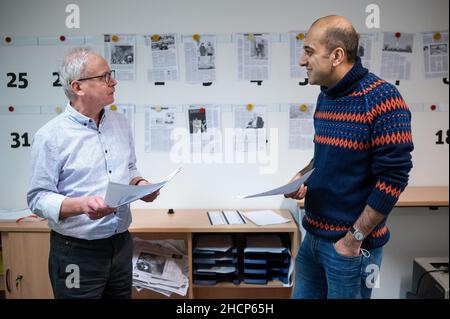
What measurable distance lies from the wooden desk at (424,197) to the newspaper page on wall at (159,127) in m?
0.62

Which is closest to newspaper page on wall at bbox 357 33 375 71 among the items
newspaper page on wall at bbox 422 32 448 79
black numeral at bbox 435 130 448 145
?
newspaper page on wall at bbox 422 32 448 79

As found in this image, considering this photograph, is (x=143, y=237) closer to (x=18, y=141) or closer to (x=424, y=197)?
(x=18, y=141)

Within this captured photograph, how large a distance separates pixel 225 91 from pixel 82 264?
809mm

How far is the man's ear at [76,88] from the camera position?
0.82 metres

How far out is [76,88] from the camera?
2.70 feet

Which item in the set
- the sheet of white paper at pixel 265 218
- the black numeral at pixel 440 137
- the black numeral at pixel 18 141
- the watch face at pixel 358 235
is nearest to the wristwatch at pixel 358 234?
the watch face at pixel 358 235

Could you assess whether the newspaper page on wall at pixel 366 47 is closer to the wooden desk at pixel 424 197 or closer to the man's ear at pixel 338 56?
the man's ear at pixel 338 56

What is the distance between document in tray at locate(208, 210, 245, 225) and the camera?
1.35 metres

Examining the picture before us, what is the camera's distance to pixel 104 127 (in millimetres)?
914

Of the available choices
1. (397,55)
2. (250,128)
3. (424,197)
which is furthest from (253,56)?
(424,197)

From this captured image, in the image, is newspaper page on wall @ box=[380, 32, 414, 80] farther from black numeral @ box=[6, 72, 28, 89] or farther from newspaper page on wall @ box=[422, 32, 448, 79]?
black numeral @ box=[6, 72, 28, 89]

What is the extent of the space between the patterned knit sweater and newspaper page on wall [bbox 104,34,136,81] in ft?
2.02

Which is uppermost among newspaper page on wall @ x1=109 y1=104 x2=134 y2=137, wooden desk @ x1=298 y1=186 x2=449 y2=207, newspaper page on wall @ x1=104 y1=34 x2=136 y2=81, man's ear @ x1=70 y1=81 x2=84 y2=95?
newspaper page on wall @ x1=104 y1=34 x2=136 y2=81
